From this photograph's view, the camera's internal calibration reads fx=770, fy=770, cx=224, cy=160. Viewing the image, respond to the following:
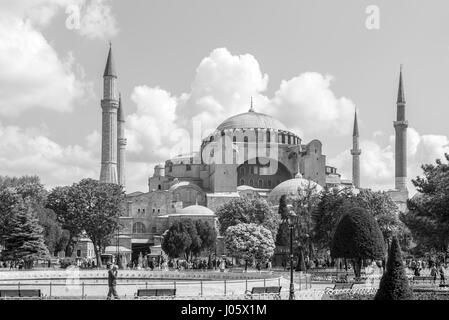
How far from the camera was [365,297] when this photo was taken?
74.7ft

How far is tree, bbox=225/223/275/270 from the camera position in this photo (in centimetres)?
4675

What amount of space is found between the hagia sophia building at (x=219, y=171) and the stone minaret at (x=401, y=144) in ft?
0.34

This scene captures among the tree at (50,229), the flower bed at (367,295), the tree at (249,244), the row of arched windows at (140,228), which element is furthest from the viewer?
the row of arched windows at (140,228)

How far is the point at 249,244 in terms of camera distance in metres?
46.9

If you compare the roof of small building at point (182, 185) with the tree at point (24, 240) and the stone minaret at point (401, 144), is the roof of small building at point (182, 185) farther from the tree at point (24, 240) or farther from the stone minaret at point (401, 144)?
the tree at point (24, 240)

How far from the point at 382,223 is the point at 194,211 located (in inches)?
1157

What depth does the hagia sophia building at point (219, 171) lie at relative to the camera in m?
72.6

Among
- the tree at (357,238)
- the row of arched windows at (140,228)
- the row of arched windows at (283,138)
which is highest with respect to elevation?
the row of arched windows at (283,138)

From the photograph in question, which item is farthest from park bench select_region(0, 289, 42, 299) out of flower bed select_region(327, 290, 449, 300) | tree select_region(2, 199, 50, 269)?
tree select_region(2, 199, 50, 269)

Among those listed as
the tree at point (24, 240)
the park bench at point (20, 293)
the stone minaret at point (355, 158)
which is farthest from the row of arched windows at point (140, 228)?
the park bench at point (20, 293)

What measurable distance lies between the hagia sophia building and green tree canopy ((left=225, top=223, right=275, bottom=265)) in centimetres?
1865
